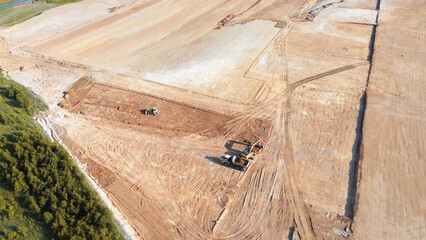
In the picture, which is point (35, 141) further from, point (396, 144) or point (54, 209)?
point (396, 144)

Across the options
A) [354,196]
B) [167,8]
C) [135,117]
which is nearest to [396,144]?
[354,196]

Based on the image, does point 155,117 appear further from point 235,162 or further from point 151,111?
point 235,162

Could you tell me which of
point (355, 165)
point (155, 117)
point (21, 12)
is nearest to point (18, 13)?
point (21, 12)

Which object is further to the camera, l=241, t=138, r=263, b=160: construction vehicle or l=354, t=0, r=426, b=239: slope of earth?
l=241, t=138, r=263, b=160: construction vehicle

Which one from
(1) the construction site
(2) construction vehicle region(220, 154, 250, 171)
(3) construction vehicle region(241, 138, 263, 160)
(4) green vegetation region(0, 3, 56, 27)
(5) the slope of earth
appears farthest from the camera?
(4) green vegetation region(0, 3, 56, 27)

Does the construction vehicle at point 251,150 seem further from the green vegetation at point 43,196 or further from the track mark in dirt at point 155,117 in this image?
the green vegetation at point 43,196

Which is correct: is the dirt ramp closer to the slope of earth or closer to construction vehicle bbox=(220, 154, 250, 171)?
construction vehicle bbox=(220, 154, 250, 171)

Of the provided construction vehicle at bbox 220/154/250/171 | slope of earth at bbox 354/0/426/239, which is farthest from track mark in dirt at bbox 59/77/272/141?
slope of earth at bbox 354/0/426/239

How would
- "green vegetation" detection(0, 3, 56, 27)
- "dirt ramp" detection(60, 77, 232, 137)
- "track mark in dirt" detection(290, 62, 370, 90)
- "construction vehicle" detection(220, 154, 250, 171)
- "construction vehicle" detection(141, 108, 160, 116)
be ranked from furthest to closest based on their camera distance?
"green vegetation" detection(0, 3, 56, 27) < "track mark in dirt" detection(290, 62, 370, 90) < "construction vehicle" detection(141, 108, 160, 116) < "dirt ramp" detection(60, 77, 232, 137) < "construction vehicle" detection(220, 154, 250, 171)
